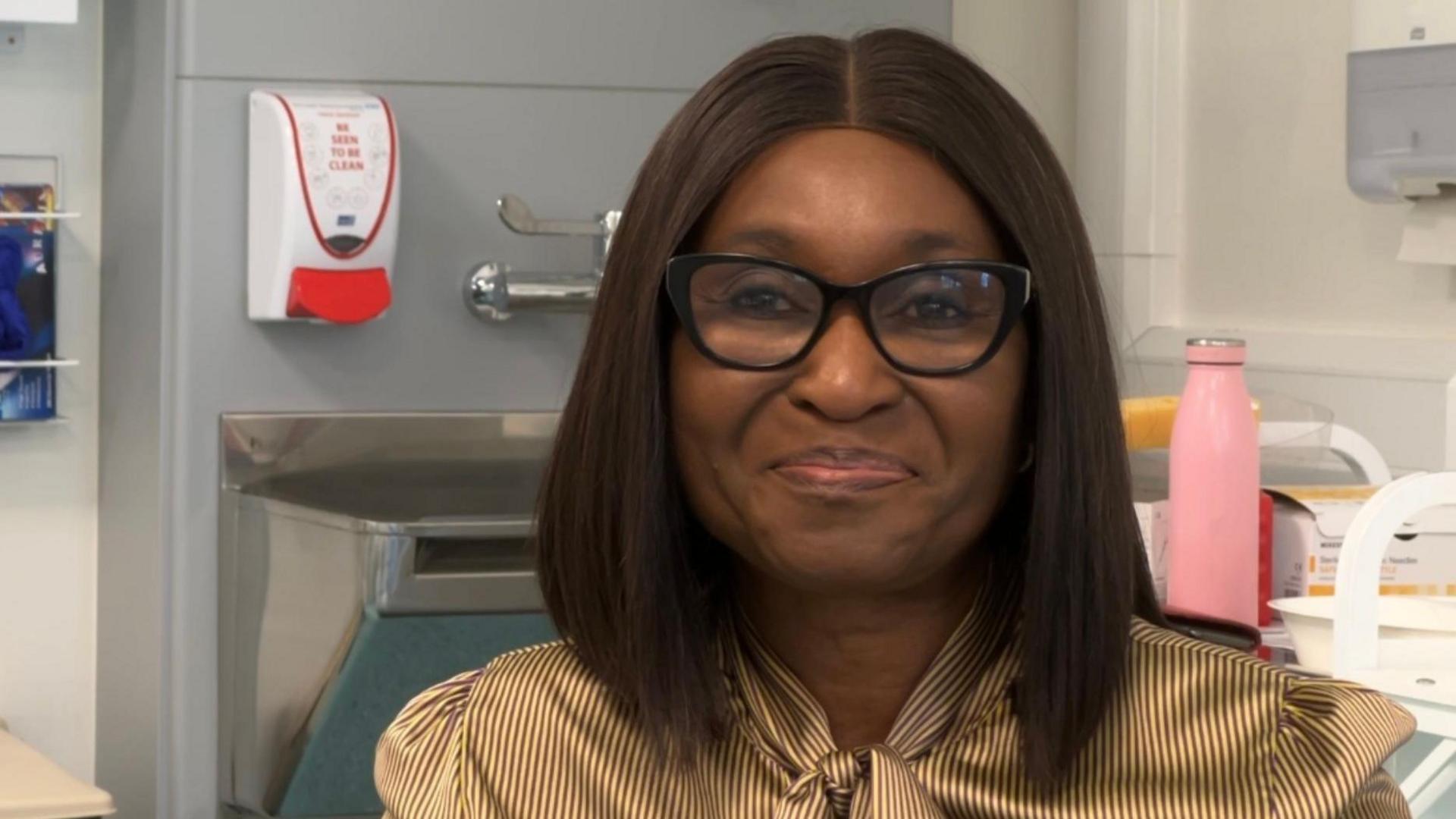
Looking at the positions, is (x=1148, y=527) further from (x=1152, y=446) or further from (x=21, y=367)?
(x=21, y=367)

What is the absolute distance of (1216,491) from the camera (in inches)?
52.0

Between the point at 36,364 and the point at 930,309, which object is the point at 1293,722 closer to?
the point at 930,309

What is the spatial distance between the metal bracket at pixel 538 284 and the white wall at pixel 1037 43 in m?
0.94

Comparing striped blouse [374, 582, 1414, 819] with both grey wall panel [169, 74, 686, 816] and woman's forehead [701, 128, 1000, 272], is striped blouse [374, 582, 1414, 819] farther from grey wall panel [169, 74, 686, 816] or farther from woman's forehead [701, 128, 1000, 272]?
grey wall panel [169, 74, 686, 816]

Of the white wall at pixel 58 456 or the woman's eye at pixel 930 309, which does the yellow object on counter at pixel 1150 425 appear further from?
the white wall at pixel 58 456

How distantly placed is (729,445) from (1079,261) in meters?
0.18

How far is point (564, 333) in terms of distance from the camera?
7.07 ft

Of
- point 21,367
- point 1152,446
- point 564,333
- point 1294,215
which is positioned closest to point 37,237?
point 21,367

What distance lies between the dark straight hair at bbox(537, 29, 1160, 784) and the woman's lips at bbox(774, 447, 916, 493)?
0.09m

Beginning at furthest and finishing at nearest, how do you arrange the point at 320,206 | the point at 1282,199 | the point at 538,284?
the point at 1282,199 → the point at 538,284 → the point at 320,206

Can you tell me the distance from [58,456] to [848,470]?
1.64 m

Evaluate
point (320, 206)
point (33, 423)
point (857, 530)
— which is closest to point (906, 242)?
point (857, 530)

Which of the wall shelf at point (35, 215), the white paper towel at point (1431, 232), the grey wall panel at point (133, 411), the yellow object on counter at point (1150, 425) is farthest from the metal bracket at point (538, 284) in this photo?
the white paper towel at point (1431, 232)

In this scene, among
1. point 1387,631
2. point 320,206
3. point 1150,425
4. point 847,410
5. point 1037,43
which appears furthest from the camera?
point 1037,43
